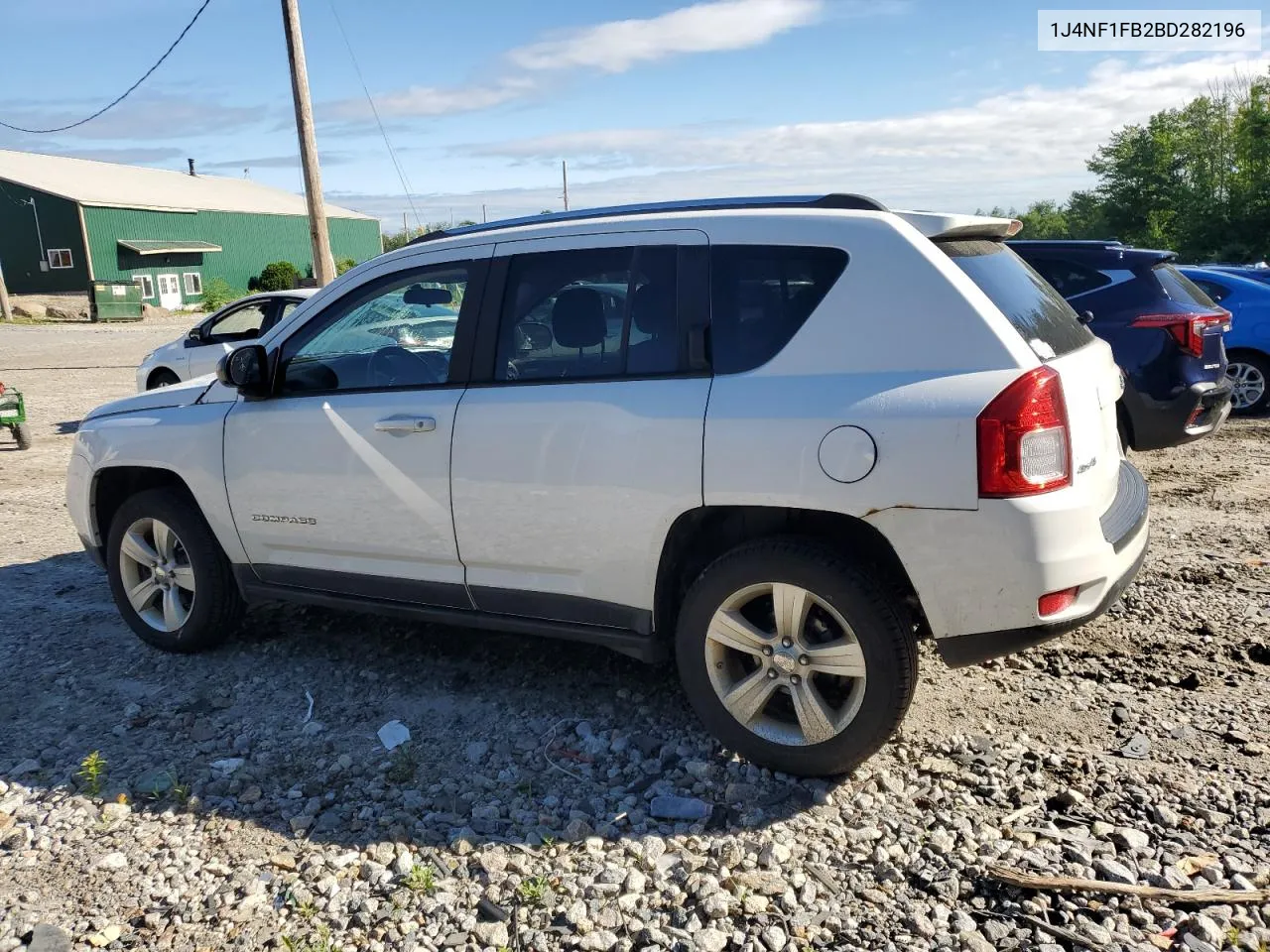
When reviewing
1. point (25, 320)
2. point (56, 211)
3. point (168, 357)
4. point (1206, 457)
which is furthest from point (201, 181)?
point (1206, 457)

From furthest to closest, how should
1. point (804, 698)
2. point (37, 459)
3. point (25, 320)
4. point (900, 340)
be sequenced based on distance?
point (25, 320), point (37, 459), point (804, 698), point (900, 340)

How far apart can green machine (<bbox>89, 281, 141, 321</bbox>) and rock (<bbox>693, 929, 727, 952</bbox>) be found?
41.5 meters

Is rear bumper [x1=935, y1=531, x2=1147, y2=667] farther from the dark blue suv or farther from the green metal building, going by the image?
the green metal building

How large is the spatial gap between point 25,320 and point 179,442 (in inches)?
1513

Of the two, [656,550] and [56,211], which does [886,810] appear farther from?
[56,211]

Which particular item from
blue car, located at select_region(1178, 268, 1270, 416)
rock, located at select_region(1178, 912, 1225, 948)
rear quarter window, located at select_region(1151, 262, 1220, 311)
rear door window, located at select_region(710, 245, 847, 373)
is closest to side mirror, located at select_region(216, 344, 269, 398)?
rear door window, located at select_region(710, 245, 847, 373)

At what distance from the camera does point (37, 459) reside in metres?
10.9

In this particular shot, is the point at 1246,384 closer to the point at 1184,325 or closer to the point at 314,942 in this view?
the point at 1184,325

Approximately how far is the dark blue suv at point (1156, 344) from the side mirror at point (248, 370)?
5088 mm

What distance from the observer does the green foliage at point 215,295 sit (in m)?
45.8

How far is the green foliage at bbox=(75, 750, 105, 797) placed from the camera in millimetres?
3785

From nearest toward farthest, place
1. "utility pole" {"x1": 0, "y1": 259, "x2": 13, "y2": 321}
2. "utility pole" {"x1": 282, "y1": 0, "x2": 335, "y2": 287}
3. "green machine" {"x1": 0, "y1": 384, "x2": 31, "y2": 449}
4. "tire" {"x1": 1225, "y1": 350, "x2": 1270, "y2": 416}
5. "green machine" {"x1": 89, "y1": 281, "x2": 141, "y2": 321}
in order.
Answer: "tire" {"x1": 1225, "y1": 350, "x2": 1270, "y2": 416}, "green machine" {"x1": 0, "y1": 384, "x2": 31, "y2": 449}, "utility pole" {"x1": 282, "y1": 0, "x2": 335, "y2": 287}, "utility pole" {"x1": 0, "y1": 259, "x2": 13, "y2": 321}, "green machine" {"x1": 89, "y1": 281, "x2": 141, "y2": 321}

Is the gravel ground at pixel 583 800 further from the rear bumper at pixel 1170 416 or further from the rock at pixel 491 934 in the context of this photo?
the rear bumper at pixel 1170 416

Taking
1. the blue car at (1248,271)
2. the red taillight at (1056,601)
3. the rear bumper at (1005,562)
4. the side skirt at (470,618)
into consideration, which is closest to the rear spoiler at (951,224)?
the rear bumper at (1005,562)
